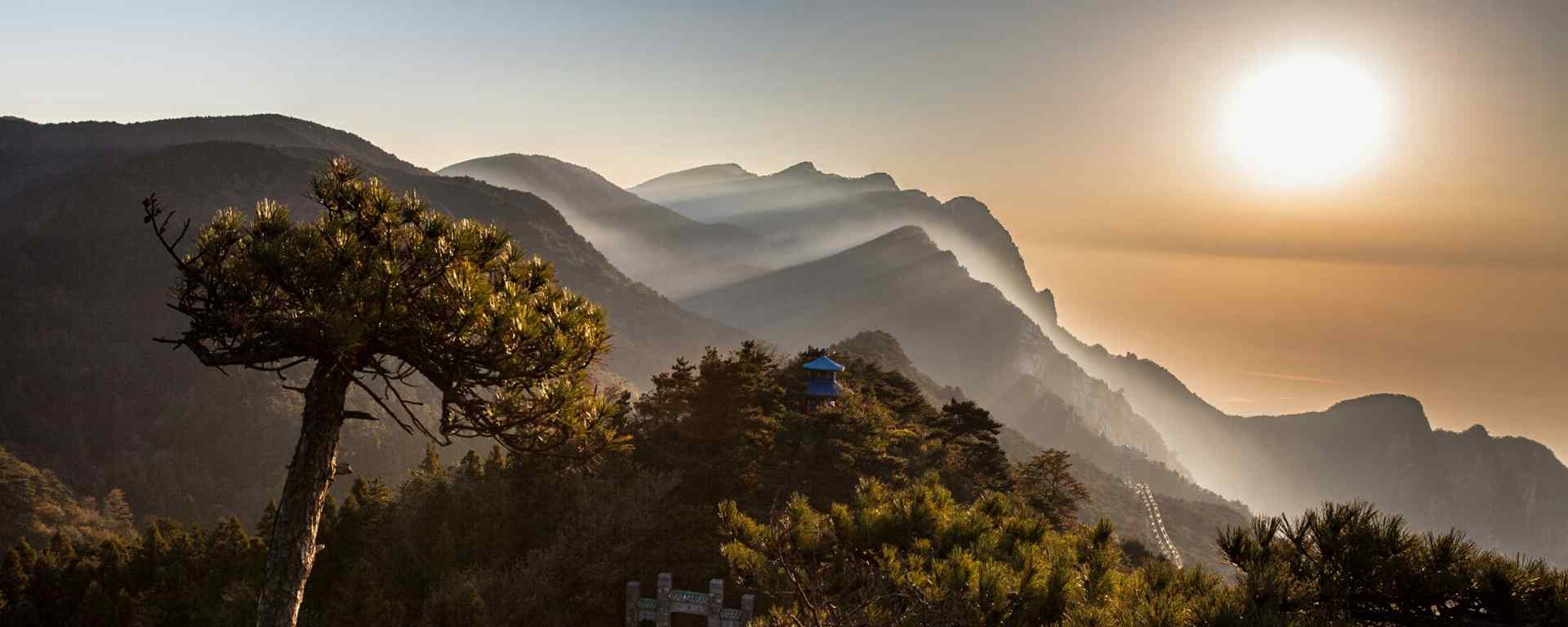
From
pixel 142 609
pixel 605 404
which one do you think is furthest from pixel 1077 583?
pixel 142 609

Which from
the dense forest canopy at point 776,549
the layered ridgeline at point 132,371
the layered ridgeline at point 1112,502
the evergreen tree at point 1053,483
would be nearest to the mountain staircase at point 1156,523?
the layered ridgeline at point 1112,502

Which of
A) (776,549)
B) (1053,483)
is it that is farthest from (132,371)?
(776,549)

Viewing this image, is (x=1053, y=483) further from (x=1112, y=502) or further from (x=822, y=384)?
(x=1112, y=502)

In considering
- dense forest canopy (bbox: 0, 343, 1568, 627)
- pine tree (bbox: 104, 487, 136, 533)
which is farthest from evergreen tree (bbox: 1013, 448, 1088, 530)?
pine tree (bbox: 104, 487, 136, 533)

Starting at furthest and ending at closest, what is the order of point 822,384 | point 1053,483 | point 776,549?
point 1053,483
point 822,384
point 776,549

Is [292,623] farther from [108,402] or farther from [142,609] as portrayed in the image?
[108,402]

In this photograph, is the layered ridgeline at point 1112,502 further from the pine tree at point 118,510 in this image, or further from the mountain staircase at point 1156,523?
the pine tree at point 118,510

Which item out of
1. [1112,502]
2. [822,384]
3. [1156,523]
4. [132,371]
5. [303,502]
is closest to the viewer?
[303,502]

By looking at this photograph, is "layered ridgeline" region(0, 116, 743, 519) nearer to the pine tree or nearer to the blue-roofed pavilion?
the pine tree
